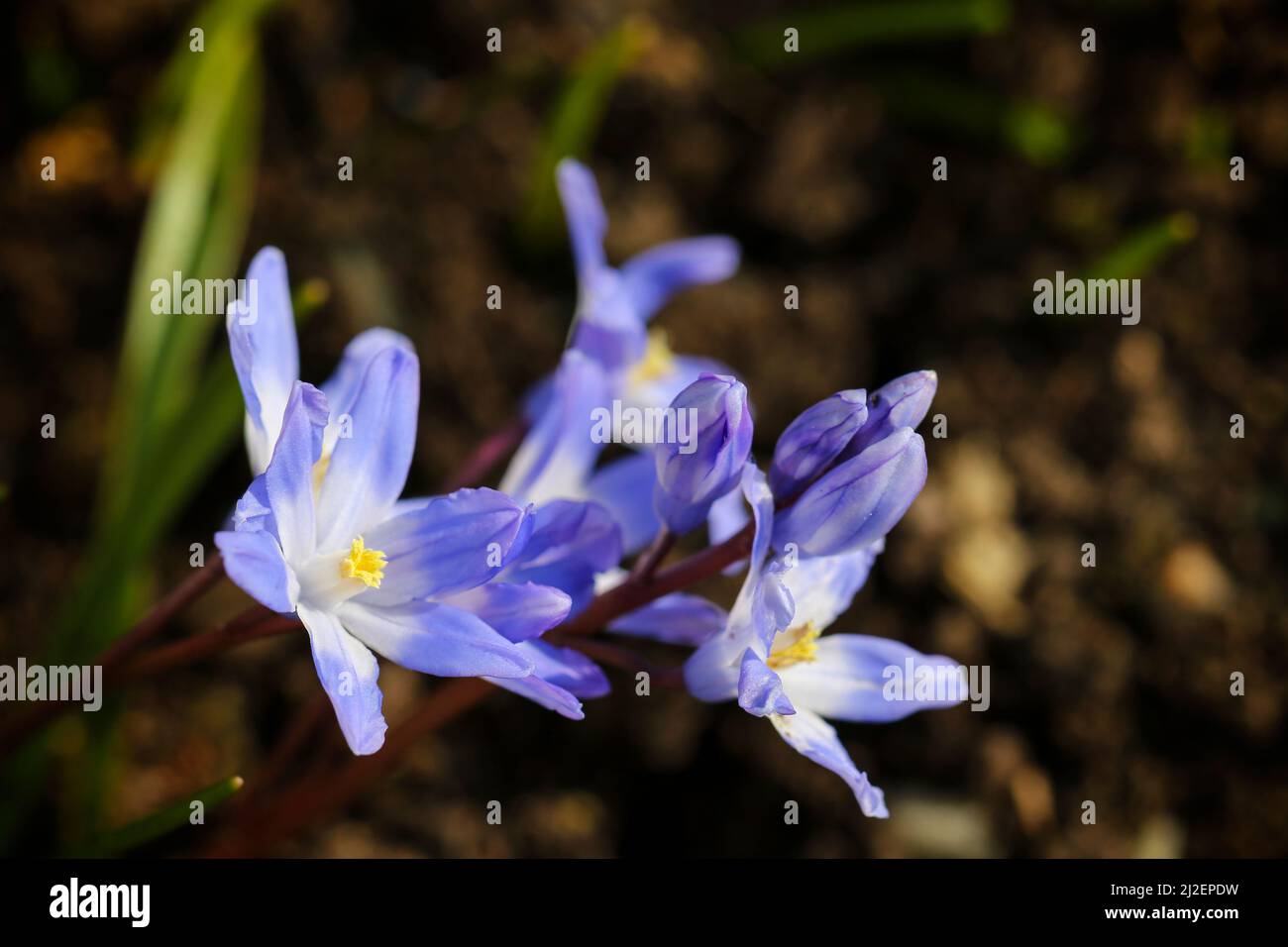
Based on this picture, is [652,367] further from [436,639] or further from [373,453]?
[436,639]

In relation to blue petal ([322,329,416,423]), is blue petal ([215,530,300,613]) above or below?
below

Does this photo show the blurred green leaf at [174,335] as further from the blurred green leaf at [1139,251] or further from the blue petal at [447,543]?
the blurred green leaf at [1139,251]

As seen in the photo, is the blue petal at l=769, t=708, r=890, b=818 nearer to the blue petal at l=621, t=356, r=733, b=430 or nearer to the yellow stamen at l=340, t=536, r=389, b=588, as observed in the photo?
the yellow stamen at l=340, t=536, r=389, b=588

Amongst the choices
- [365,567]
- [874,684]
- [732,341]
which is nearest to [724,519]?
[874,684]

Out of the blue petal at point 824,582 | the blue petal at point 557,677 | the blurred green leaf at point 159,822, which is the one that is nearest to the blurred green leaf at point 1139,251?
the blue petal at point 824,582

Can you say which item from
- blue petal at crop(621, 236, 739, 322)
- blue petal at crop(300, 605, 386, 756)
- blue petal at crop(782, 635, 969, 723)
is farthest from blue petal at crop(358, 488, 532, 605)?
blue petal at crop(621, 236, 739, 322)
